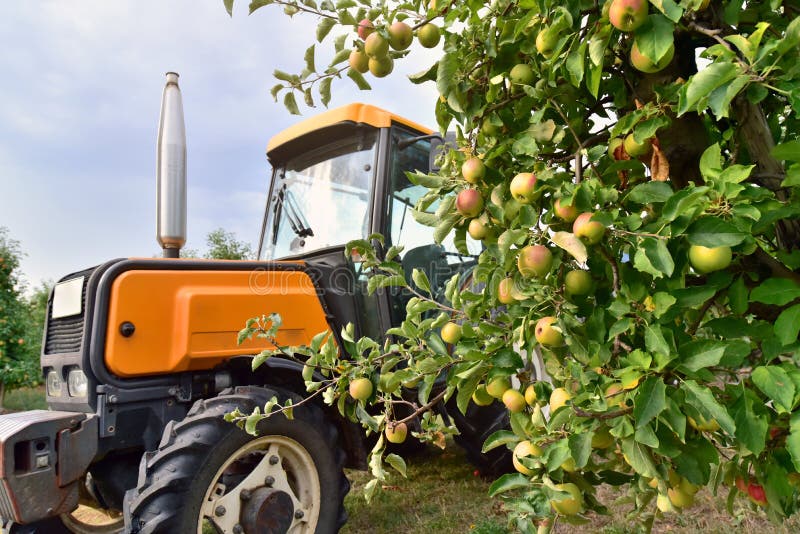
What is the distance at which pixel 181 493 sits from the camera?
2.10 m

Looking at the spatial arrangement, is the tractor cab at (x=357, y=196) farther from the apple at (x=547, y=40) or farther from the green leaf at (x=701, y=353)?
the green leaf at (x=701, y=353)

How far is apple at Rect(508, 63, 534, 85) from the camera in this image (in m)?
1.05

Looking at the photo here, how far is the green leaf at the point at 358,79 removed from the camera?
116cm

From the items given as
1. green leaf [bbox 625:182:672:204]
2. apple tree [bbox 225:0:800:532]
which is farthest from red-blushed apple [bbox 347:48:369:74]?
green leaf [bbox 625:182:672:204]

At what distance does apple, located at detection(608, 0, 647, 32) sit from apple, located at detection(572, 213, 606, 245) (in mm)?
294

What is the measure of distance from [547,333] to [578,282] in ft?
0.36

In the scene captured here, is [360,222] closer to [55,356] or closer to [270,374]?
[270,374]

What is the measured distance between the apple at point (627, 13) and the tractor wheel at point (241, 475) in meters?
2.04

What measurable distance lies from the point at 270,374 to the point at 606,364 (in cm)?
203

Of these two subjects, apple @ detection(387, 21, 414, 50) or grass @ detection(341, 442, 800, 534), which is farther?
grass @ detection(341, 442, 800, 534)

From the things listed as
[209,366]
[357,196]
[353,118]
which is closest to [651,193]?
[209,366]

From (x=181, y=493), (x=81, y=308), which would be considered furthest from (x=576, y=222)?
(x=81, y=308)

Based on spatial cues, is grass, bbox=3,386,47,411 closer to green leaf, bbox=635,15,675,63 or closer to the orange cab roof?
the orange cab roof

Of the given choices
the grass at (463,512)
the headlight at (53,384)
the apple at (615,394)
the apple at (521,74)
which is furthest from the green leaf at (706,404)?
the headlight at (53,384)
